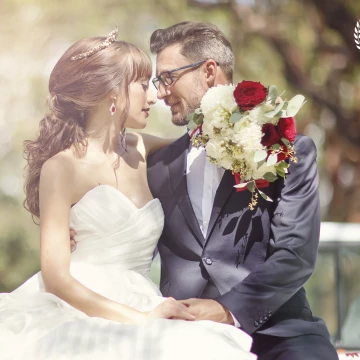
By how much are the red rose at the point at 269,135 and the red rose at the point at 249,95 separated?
0.31 ft

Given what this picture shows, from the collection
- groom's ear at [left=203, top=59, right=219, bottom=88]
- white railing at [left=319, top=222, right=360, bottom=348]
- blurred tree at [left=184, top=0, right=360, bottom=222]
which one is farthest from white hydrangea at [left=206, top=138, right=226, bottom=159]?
blurred tree at [left=184, top=0, right=360, bottom=222]

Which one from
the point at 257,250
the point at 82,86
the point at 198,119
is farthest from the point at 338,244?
the point at 82,86

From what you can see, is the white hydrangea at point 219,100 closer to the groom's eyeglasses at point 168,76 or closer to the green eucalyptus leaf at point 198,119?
the green eucalyptus leaf at point 198,119

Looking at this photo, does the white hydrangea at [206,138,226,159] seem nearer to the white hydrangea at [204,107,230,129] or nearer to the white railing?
the white hydrangea at [204,107,230,129]

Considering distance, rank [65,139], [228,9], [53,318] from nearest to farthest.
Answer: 1. [53,318]
2. [65,139]
3. [228,9]

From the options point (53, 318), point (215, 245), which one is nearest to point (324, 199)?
point (215, 245)

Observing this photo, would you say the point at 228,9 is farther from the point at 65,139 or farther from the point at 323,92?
the point at 65,139

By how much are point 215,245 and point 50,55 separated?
194 cm

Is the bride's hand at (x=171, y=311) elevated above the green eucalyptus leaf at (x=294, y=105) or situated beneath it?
situated beneath

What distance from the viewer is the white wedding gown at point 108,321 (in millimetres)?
2123

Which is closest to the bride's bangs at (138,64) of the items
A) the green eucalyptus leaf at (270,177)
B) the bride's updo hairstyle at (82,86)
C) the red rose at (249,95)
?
the bride's updo hairstyle at (82,86)

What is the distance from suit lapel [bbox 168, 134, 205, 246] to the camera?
8.57 ft

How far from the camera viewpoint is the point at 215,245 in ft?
8.43

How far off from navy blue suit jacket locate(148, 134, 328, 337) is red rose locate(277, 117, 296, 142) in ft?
0.41
